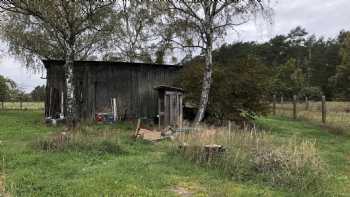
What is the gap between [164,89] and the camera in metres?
23.6

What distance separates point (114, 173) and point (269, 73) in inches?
632

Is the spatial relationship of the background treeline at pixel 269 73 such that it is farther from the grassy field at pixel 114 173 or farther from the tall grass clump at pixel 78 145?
the tall grass clump at pixel 78 145

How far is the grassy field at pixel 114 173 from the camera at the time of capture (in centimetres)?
915

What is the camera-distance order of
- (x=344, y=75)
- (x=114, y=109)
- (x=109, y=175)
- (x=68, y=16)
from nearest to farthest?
1. (x=109, y=175)
2. (x=68, y=16)
3. (x=114, y=109)
4. (x=344, y=75)

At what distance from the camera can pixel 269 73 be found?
82.6 feet

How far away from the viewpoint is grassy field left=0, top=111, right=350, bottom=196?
9.15 m

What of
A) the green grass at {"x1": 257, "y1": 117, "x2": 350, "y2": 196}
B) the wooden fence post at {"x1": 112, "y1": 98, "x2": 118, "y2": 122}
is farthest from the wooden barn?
the green grass at {"x1": 257, "y1": 117, "x2": 350, "y2": 196}

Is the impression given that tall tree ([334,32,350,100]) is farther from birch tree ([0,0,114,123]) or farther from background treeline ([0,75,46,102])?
birch tree ([0,0,114,123])

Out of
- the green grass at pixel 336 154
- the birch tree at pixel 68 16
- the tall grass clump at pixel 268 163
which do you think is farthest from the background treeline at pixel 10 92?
the tall grass clump at pixel 268 163

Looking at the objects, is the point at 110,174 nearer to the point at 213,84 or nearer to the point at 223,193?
the point at 223,193

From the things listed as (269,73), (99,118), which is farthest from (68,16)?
(269,73)

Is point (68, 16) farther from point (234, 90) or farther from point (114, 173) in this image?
point (114, 173)

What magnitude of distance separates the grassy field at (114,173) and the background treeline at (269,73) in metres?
8.87

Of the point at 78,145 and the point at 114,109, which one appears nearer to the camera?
the point at 78,145
